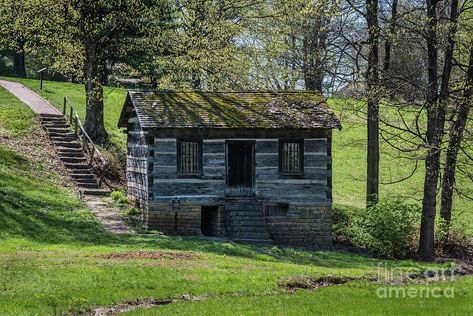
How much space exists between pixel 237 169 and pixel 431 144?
795cm

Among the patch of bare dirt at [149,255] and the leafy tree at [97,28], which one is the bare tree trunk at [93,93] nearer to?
the leafy tree at [97,28]

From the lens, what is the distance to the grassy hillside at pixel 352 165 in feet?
116

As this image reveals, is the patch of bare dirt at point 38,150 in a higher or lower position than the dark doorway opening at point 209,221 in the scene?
higher

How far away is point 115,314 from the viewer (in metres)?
12.5

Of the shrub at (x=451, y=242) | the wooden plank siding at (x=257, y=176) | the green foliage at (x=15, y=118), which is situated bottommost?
the shrub at (x=451, y=242)

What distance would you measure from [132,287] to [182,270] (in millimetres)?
2093

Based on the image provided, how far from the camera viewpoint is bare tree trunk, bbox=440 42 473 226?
72.5ft

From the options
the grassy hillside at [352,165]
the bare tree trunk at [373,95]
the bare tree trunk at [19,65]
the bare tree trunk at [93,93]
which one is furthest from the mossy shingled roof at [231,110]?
the bare tree trunk at [19,65]

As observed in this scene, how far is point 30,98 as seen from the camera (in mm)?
44875

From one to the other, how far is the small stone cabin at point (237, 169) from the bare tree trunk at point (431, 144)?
4.08 m

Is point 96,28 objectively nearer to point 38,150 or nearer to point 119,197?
point 38,150

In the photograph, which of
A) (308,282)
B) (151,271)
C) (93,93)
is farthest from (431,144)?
(93,93)

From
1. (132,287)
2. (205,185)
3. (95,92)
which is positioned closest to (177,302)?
(132,287)

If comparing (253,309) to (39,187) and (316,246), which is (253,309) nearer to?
(316,246)
